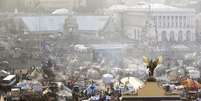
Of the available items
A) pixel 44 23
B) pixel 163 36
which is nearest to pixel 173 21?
pixel 163 36

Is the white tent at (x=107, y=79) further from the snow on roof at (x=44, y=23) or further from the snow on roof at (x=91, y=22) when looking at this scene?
the snow on roof at (x=91, y=22)

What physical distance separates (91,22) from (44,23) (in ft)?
6.10

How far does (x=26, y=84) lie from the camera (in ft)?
32.5

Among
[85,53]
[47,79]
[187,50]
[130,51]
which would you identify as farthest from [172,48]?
[47,79]

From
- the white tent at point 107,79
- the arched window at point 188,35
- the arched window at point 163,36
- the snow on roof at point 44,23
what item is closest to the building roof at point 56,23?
the snow on roof at point 44,23

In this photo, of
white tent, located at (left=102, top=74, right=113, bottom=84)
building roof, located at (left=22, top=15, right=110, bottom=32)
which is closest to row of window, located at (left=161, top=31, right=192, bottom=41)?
building roof, located at (left=22, top=15, right=110, bottom=32)

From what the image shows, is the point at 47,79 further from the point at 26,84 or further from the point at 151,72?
the point at 151,72

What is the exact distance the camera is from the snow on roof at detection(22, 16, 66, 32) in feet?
81.0

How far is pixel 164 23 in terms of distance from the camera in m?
26.2

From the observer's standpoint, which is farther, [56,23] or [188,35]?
[188,35]

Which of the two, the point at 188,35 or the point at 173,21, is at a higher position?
the point at 173,21

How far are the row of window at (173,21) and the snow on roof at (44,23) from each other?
391 centimetres

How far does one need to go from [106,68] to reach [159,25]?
1181 cm

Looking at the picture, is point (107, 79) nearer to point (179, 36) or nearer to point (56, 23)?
point (56, 23)
